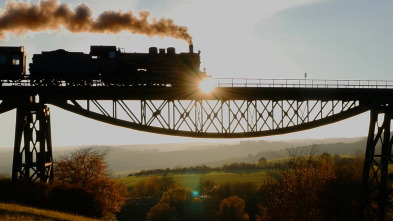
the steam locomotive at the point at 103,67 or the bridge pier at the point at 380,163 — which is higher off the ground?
the steam locomotive at the point at 103,67

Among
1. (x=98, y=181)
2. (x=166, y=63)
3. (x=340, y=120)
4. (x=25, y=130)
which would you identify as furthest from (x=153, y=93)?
(x=98, y=181)

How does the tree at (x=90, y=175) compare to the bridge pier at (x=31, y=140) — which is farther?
the tree at (x=90, y=175)

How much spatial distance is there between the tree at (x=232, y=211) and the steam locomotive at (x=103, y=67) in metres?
51.7

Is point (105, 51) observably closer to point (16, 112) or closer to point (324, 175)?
point (16, 112)

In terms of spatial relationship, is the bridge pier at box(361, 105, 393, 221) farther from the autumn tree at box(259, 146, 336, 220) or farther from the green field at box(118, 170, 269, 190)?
the green field at box(118, 170, 269, 190)

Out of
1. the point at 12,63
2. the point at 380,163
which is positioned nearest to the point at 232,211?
the point at 380,163

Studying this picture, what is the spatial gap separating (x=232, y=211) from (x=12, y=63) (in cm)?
5828

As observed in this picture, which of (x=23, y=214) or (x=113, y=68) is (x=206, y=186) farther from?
(x=23, y=214)

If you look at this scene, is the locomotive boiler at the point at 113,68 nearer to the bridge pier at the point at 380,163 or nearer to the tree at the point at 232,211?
the bridge pier at the point at 380,163

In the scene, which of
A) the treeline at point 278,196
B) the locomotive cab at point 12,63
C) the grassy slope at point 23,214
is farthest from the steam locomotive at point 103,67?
the treeline at point 278,196

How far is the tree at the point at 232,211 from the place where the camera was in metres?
80.2

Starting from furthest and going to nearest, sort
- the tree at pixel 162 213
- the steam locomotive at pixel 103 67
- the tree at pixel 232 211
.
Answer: the tree at pixel 232 211
the tree at pixel 162 213
the steam locomotive at pixel 103 67

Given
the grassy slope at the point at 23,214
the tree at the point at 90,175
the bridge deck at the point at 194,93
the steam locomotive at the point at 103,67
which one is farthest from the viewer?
the tree at the point at 90,175

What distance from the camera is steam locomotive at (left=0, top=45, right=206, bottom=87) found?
3062cm
